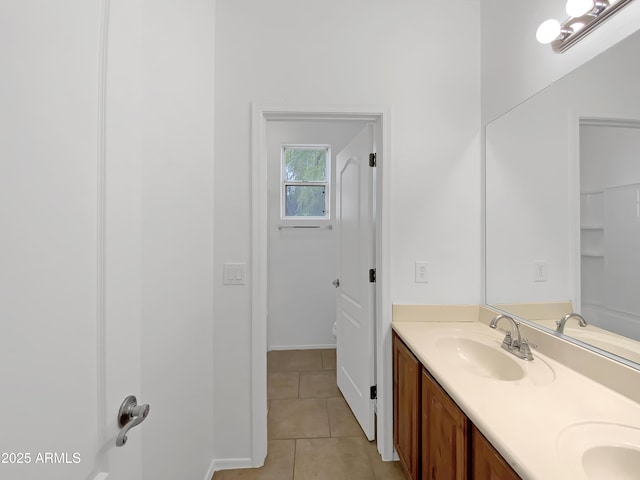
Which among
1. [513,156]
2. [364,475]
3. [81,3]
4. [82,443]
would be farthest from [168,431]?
[513,156]

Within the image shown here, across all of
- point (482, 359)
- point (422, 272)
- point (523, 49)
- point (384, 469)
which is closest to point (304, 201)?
point (422, 272)

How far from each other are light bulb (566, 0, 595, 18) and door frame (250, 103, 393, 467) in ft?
2.68

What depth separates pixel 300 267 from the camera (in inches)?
125

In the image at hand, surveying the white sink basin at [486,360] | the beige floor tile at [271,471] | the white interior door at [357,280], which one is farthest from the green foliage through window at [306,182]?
the beige floor tile at [271,471]

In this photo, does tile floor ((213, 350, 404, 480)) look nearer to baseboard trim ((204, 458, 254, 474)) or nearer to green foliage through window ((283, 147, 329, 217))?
baseboard trim ((204, 458, 254, 474))

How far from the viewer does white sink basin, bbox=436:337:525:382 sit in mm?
1188

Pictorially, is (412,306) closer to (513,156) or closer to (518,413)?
(518,413)

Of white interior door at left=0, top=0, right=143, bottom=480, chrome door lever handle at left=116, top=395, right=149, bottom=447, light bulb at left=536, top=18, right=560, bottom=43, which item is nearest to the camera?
white interior door at left=0, top=0, right=143, bottom=480

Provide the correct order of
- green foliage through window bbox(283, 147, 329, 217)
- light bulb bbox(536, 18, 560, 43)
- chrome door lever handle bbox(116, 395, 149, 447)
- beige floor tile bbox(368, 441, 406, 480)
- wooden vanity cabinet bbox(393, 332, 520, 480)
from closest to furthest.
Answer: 1. chrome door lever handle bbox(116, 395, 149, 447)
2. wooden vanity cabinet bbox(393, 332, 520, 480)
3. light bulb bbox(536, 18, 560, 43)
4. beige floor tile bbox(368, 441, 406, 480)
5. green foliage through window bbox(283, 147, 329, 217)

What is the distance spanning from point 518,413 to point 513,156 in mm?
1274

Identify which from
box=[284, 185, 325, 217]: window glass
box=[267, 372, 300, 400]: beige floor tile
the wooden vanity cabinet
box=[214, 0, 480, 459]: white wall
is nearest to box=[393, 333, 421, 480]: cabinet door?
the wooden vanity cabinet

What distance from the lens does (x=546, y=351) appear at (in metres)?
1.20

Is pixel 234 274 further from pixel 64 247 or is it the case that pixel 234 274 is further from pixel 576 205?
pixel 576 205

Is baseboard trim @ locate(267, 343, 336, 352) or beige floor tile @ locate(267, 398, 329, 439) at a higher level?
baseboard trim @ locate(267, 343, 336, 352)
